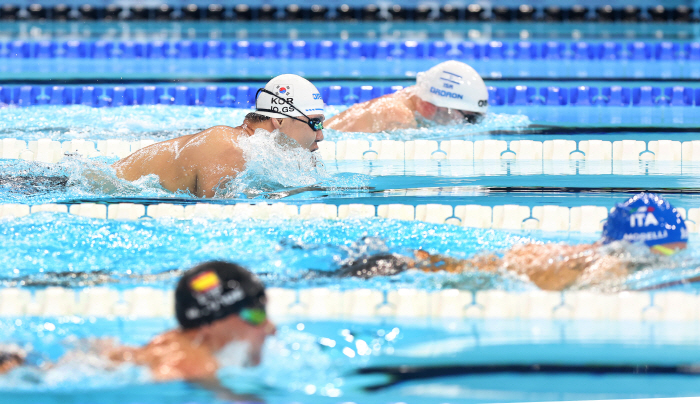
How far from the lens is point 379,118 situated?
5.19 meters

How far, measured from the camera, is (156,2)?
9086 mm

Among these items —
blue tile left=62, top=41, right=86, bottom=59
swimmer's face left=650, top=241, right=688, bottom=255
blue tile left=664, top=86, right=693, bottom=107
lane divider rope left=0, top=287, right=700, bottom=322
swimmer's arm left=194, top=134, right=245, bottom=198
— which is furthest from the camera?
blue tile left=62, top=41, right=86, bottom=59

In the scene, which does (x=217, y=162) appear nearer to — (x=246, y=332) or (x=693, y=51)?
(x=246, y=332)

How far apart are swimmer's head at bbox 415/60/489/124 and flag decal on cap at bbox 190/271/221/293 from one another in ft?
11.0

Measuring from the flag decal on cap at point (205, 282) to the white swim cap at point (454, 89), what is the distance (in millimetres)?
3366

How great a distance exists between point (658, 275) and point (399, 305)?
2.80ft

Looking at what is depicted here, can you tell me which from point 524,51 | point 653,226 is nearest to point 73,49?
point 524,51

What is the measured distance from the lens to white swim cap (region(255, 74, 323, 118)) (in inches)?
150

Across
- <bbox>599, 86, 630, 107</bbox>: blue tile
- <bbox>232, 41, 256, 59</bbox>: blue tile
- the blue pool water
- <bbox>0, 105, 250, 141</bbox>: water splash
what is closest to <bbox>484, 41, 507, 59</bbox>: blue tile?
<bbox>599, 86, 630, 107</bbox>: blue tile

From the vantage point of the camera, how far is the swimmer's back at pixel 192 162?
11.7 ft

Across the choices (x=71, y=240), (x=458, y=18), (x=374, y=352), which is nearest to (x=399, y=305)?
(x=374, y=352)

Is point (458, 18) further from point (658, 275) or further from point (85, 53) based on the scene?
point (658, 275)

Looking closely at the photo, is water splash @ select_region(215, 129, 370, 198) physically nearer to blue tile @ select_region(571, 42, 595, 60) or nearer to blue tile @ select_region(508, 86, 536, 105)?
blue tile @ select_region(508, 86, 536, 105)

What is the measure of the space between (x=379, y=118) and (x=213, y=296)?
336 cm
